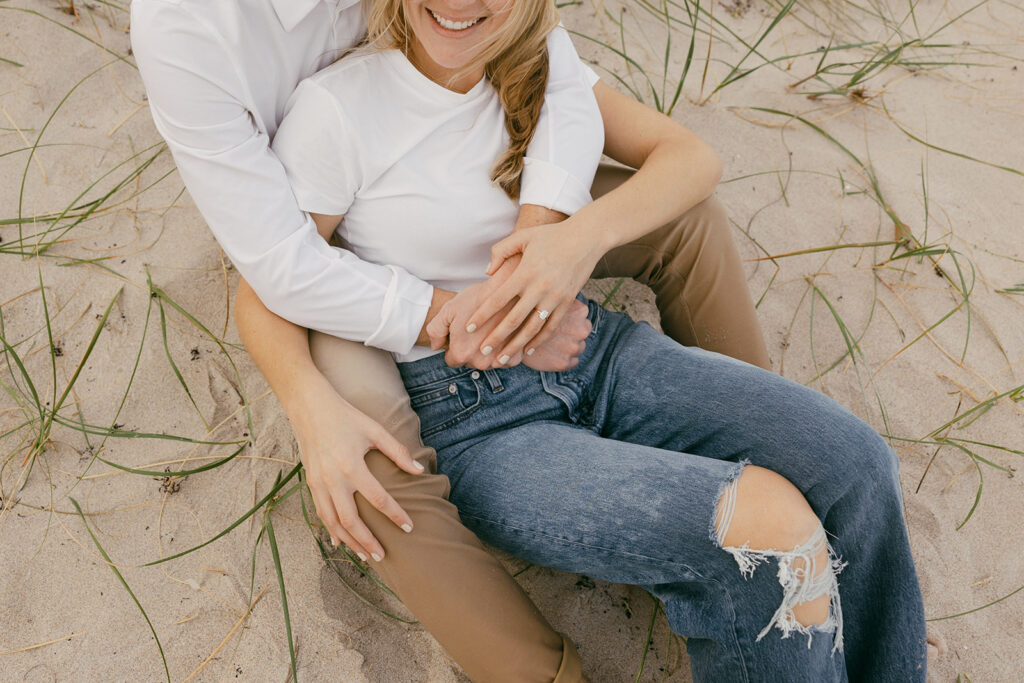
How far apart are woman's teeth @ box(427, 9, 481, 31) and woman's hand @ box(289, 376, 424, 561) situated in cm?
65

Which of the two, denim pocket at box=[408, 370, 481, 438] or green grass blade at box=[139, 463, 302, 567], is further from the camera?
green grass blade at box=[139, 463, 302, 567]

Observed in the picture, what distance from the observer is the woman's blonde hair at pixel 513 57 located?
1.21 m

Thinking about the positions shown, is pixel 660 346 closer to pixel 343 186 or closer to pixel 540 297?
pixel 540 297

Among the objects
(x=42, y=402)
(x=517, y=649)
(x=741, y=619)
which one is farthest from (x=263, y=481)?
(x=741, y=619)

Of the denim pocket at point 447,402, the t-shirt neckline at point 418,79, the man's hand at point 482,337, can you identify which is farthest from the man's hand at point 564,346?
the t-shirt neckline at point 418,79

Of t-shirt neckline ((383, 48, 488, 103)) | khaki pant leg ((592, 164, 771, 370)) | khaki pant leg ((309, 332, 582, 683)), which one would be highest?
t-shirt neckline ((383, 48, 488, 103))

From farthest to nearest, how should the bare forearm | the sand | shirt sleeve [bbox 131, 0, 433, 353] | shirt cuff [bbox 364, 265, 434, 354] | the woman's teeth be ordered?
the sand, the bare forearm, shirt cuff [bbox 364, 265, 434, 354], the woman's teeth, shirt sleeve [bbox 131, 0, 433, 353]

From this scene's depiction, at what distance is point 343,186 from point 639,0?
5.68 feet

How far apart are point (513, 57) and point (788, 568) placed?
1013 mm

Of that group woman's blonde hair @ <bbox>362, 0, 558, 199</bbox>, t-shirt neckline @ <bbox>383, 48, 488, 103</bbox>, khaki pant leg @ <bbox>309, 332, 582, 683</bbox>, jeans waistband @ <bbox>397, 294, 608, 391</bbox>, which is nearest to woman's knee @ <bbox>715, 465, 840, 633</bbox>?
khaki pant leg @ <bbox>309, 332, 582, 683</bbox>

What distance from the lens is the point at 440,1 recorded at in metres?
1.12

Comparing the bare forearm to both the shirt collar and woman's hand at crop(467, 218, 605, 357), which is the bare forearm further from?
the shirt collar

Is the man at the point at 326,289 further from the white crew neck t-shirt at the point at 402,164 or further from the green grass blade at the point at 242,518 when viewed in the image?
the green grass blade at the point at 242,518

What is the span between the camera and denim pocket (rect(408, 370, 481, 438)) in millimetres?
1366
